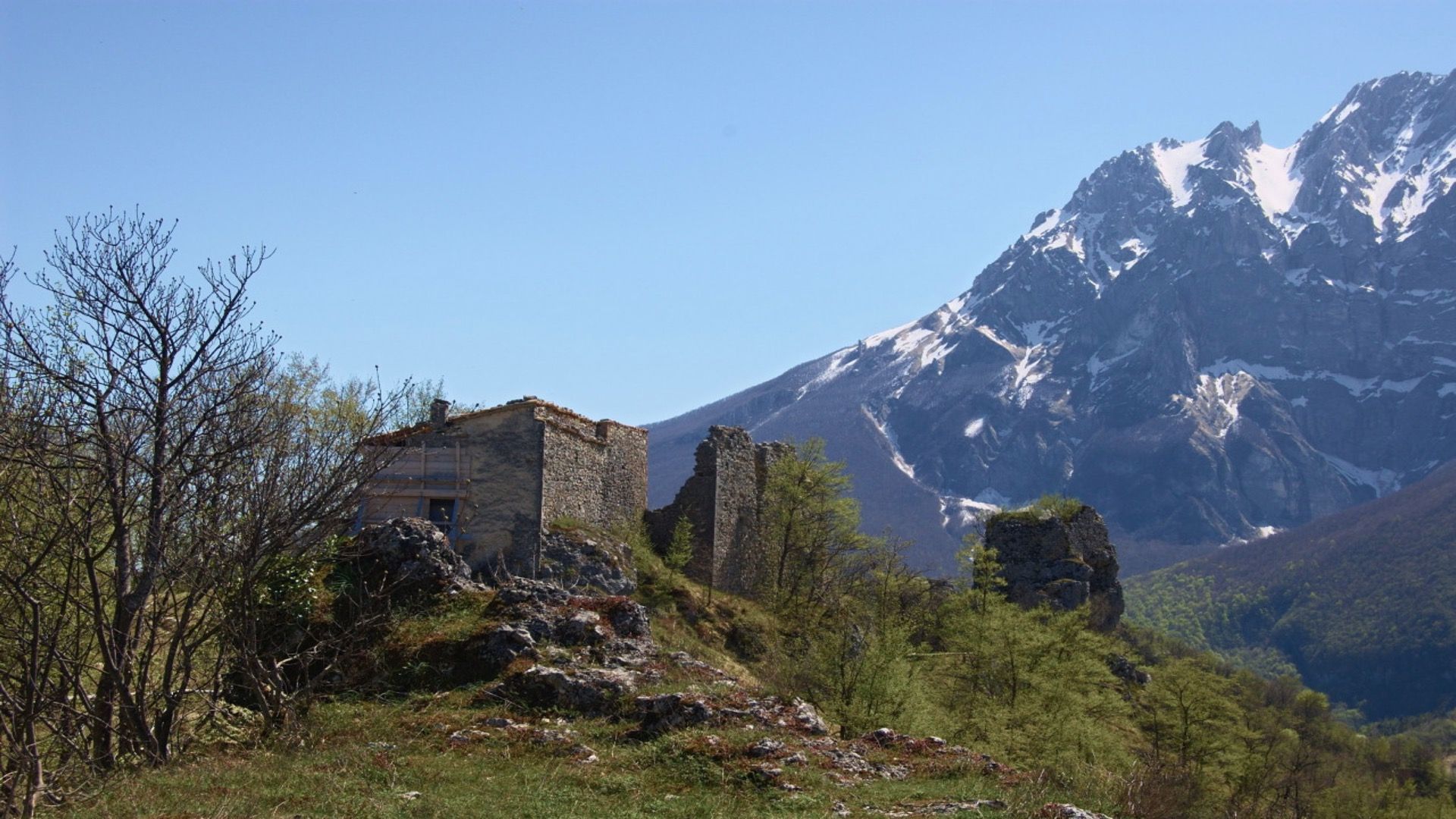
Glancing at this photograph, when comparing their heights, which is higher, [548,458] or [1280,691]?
[548,458]

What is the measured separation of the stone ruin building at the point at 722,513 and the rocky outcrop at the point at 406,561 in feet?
48.8

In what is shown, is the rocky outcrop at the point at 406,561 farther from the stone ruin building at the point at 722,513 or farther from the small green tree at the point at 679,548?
the stone ruin building at the point at 722,513

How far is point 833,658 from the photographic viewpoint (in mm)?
23875

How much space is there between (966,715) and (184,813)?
18152mm

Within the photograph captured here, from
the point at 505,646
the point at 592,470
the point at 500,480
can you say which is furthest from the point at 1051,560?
the point at 505,646

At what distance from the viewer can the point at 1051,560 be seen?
46438 millimetres

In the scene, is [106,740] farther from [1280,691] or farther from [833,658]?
[1280,691]

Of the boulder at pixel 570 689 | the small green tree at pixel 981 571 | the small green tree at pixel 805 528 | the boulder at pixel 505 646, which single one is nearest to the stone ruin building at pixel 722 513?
the small green tree at pixel 805 528

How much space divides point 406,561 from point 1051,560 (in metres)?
30.2

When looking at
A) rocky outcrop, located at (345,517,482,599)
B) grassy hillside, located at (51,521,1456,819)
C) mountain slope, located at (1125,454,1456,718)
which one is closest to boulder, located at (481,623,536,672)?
grassy hillside, located at (51,521,1456,819)

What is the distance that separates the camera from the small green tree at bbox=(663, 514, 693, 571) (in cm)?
3424

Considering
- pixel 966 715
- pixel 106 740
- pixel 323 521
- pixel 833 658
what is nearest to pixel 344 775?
pixel 106 740

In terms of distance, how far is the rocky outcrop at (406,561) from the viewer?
2144 centimetres

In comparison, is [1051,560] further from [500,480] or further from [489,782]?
[489,782]
